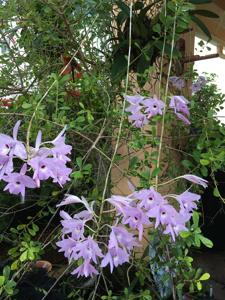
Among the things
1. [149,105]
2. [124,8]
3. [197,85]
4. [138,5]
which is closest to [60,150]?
[149,105]

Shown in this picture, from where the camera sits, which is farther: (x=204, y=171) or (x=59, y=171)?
(x=204, y=171)

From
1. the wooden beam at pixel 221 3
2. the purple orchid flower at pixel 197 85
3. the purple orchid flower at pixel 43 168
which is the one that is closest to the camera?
the purple orchid flower at pixel 43 168

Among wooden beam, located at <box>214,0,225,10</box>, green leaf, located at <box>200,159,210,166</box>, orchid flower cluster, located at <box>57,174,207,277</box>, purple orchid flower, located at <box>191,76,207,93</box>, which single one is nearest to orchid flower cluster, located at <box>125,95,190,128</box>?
green leaf, located at <box>200,159,210,166</box>

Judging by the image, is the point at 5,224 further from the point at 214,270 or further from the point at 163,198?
the point at 214,270

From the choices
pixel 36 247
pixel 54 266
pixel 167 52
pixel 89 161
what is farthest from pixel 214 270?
pixel 36 247

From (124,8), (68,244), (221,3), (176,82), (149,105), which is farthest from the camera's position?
(221,3)

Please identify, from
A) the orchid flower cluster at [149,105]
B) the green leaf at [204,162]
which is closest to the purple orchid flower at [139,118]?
the orchid flower cluster at [149,105]

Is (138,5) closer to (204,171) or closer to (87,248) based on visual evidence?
(204,171)

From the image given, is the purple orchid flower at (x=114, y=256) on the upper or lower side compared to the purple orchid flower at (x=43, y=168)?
lower

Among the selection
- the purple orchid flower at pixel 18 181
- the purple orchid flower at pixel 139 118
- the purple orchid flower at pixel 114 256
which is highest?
the purple orchid flower at pixel 139 118

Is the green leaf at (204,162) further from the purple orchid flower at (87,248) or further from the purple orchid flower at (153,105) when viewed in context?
the purple orchid flower at (87,248)

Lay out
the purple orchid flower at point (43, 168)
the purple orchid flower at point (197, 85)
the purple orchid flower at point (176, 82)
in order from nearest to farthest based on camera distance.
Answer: the purple orchid flower at point (43, 168)
the purple orchid flower at point (176, 82)
the purple orchid flower at point (197, 85)

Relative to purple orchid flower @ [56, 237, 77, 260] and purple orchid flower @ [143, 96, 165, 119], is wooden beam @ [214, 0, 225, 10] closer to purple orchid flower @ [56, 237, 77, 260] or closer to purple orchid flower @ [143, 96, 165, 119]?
purple orchid flower @ [143, 96, 165, 119]

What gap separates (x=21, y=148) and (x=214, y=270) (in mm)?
2586
